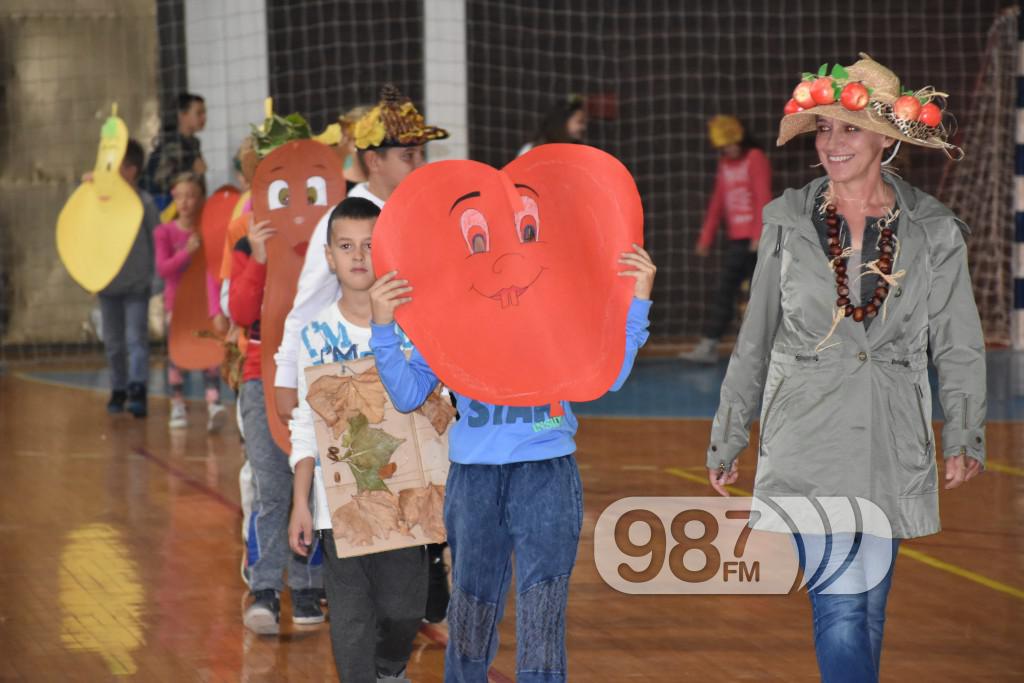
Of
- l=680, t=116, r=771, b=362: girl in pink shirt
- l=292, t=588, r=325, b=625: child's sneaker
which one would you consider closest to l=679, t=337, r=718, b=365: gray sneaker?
l=680, t=116, r=771, b=362: girl in pink shirt

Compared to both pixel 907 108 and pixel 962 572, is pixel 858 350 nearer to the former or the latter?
pixel 907 108

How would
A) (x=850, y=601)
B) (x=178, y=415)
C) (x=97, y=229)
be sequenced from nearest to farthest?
(x=850, y=601)
(x=97, y=229)
(x=178, y=415)

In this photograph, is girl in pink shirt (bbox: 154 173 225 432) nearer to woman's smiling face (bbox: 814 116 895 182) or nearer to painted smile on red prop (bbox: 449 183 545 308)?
painted smile on red prop (bbox: 449 183 545 308)

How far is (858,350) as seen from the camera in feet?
10.5

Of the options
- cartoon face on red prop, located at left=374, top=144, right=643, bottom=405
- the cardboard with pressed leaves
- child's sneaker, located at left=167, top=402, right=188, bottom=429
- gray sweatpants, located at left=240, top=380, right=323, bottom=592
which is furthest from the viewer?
child's sneaker, located at left=167, top=402, right=188, bottom=429

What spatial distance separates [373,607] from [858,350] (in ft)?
4.38

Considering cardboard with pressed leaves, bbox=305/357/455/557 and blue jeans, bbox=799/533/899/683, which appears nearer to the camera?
blue jeans, bbox=799/533/899/683

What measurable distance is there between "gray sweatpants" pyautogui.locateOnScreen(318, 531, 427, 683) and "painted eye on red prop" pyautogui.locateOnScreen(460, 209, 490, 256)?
92 cm

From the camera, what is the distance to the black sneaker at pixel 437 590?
15.4ft

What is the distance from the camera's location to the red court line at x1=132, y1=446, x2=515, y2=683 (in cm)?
435

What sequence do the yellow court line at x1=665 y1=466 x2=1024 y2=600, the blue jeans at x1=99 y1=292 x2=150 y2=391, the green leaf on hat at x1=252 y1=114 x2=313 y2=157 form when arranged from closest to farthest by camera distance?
the yellow court line at x1=665 y1=466 x2=1024 y2=600 → the green leaf on hat at x1=252 y1=114 x2=313 y2=157 → the blue jeans at x1=99 y1=292 x2=150 y2=391

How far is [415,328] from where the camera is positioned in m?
3.15

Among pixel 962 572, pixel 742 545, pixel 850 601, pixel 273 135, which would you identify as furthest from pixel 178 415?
pixel 850 601

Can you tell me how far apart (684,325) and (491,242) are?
11082 mm
